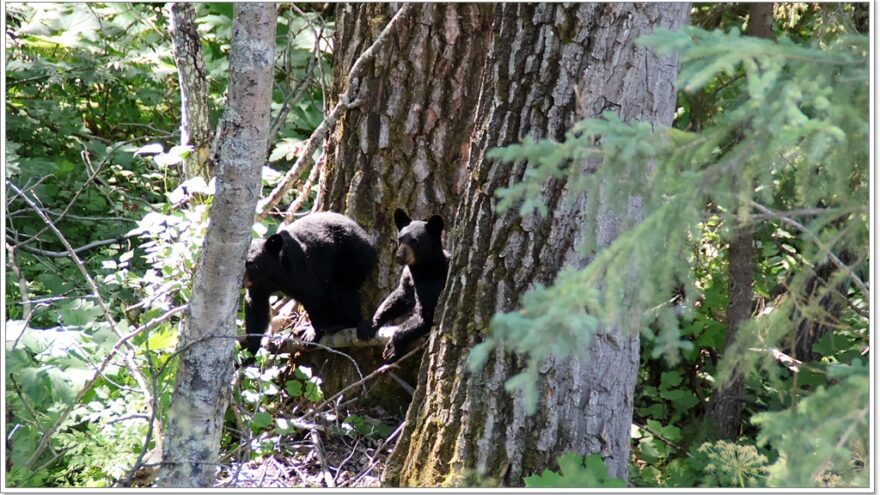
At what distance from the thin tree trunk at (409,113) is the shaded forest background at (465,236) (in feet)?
0.07

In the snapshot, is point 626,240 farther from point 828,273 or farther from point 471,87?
point 828,273

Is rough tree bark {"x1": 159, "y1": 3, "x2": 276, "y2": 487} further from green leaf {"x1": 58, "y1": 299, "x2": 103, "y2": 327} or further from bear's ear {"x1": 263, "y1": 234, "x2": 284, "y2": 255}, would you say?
bear's ear {"x1": 263, "y1": 234, "x2": 284, "y2": 255}

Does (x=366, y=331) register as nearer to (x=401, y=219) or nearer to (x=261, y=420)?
(x=401, y=219)

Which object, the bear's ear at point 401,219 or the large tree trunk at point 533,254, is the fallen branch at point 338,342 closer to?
the bear's ear at point 401,219

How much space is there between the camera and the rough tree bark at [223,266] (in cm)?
386

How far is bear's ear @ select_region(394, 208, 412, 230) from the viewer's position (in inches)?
234

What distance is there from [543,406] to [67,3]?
272 inches

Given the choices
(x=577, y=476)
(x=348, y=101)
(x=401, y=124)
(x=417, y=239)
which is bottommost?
(x=577, y=476)

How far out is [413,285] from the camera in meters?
6.16

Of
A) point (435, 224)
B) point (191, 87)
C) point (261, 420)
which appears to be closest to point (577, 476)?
point (261, 420)

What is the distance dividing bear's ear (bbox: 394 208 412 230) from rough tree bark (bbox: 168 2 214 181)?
1.25 m

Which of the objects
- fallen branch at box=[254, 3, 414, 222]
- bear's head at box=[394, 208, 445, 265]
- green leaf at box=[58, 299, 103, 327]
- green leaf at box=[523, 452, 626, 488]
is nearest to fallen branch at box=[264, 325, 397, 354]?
bear's head at box=[394, 208, 445, 265]

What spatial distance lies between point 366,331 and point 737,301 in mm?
2569

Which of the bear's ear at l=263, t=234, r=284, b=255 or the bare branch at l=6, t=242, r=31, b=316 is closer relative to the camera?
the bare branch at l=6, t=242, r=31, b=316
